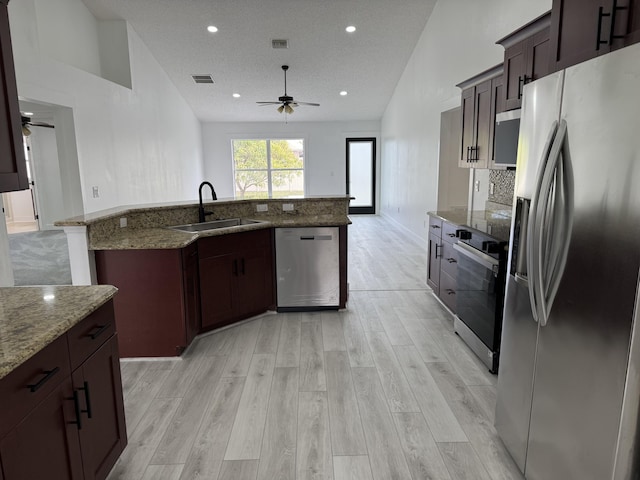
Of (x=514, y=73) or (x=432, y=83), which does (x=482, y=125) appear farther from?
(x=432, y=83)

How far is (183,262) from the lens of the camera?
2.78m

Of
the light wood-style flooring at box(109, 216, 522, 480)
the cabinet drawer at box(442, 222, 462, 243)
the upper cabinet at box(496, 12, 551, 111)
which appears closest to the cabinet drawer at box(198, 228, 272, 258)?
the light wood-style flooring at box(109, 216, 522, 480)

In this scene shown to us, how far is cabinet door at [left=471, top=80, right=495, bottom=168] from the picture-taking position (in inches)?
137

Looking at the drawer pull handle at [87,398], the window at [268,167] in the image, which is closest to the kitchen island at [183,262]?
the drawer pull handle at [87,398]

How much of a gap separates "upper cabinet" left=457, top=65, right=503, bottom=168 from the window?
23.5 ft

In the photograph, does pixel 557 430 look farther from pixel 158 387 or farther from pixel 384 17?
pixel 384 17

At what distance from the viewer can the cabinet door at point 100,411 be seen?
143cm

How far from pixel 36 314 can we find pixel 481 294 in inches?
97.7

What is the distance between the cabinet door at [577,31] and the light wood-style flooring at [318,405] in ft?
6.00

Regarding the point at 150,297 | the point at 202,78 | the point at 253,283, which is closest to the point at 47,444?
the point at 150,297

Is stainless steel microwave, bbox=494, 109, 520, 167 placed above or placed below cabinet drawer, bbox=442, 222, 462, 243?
above

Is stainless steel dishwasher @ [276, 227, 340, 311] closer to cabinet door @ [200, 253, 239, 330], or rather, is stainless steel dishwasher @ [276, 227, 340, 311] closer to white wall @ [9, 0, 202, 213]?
cabinet door @ [200, 253, 239, 330]

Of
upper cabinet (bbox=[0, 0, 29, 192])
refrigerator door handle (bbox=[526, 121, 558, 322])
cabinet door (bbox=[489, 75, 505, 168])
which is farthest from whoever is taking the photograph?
cabinet door (bbox=[489, 75, 505, 168])

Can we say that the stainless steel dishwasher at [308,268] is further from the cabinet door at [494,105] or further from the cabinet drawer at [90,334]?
the cabinet drawer at [90,334]
